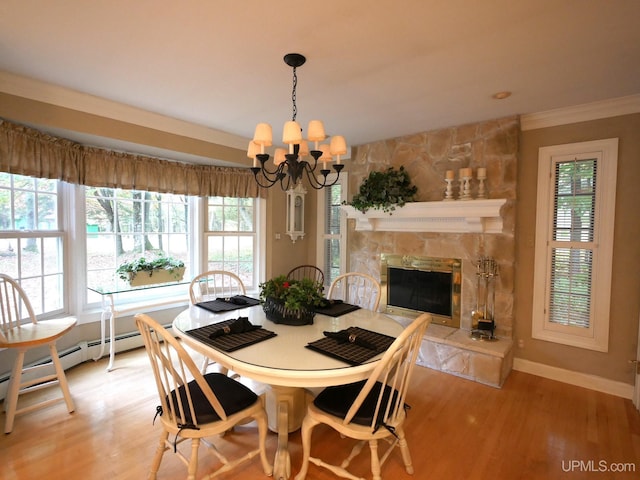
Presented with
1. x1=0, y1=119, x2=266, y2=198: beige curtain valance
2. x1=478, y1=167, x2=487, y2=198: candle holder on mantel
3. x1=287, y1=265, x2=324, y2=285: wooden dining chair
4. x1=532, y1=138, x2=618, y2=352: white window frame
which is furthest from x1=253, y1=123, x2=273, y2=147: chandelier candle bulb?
x1=287, y1=265, x2=324, y2=285: wooden dining chair

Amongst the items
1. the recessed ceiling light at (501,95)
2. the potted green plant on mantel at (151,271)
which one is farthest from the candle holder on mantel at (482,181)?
the potted green plant on mantel at (151,271)

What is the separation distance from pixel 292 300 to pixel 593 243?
272 cm

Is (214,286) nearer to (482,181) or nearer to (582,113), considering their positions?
(482,181)

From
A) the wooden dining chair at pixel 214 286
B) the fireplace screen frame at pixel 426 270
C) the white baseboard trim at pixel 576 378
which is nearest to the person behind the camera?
the white baseboard trim at pixel 576 378

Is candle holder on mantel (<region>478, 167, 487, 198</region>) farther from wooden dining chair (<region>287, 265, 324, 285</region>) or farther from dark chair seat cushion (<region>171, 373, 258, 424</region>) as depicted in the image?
dark chair seat cushion (<region>171, 373, 258, 424</region>)

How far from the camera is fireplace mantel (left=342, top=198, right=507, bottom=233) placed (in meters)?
3.03

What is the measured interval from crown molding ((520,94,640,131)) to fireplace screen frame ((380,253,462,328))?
4.94ft

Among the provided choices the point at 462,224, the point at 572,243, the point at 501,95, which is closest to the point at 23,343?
the point at 462,224

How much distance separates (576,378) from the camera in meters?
2.89

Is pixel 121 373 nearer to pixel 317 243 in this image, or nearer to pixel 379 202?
pixel 317 243

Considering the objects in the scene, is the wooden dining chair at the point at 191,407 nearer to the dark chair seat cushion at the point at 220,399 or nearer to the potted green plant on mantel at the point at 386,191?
the dark chair seat cushion at the point at 220,399

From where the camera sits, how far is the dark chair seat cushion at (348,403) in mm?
1564

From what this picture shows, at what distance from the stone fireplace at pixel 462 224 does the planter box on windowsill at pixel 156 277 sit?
7.04 feet

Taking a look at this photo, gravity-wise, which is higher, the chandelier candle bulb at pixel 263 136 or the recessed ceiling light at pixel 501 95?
the recessed ceiling light at pixel 501 95
